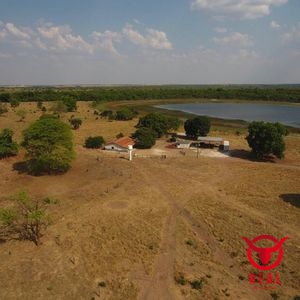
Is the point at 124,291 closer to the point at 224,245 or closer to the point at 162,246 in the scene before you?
the point at 162,246

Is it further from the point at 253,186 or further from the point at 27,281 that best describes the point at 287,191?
the point at 27,281

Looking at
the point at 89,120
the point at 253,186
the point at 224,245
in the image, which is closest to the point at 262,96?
the point at 89,120

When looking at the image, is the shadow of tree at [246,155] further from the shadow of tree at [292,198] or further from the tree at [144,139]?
the shadow of tree at [292,198]

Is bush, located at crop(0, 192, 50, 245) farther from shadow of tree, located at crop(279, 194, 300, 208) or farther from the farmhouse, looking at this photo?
the farmhouse

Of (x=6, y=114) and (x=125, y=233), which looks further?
(x=6, y=114)

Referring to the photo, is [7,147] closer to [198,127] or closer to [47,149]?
[47,149]

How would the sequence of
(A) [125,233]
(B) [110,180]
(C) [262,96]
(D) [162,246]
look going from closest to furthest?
(D) [162,246] < (A) [125,233] < (B) [110,180] < (C) [262,96]

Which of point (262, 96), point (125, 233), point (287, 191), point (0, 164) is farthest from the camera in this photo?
point (262, 96)
